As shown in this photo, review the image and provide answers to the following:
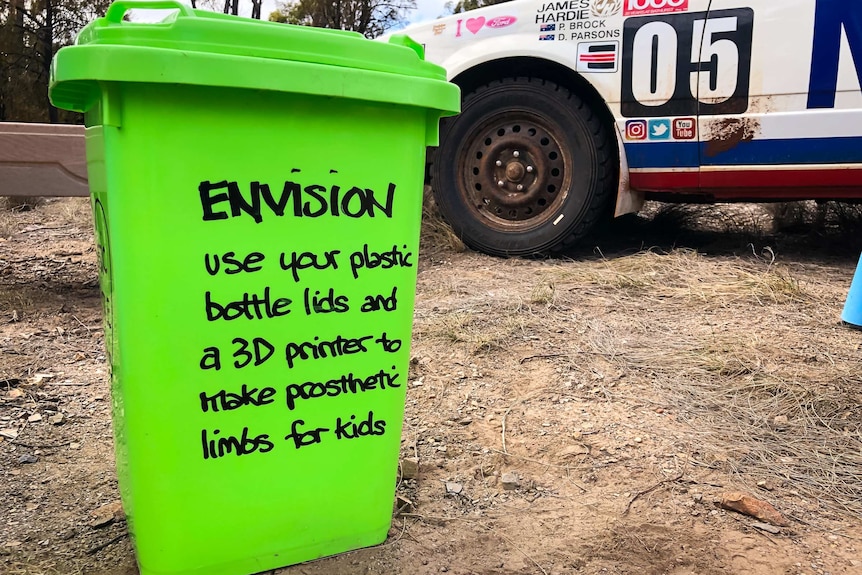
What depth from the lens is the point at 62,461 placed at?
73.2 inches

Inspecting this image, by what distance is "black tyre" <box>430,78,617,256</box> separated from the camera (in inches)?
144

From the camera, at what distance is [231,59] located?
1.10 meters

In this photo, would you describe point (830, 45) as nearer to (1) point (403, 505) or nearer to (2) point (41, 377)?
(1) point (403, 505)

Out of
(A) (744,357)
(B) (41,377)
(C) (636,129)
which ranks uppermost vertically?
(C) (636,129)

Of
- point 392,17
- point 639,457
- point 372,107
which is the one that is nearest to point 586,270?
point 639,457

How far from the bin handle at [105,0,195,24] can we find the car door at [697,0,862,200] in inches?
114

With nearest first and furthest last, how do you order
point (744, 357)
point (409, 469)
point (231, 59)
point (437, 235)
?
point (231, 59), point (409, 469), point (744, 357), point (437, 235)

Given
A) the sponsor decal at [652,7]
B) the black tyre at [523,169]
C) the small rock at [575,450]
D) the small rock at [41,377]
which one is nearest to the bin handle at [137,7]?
the small rock at [575,450]

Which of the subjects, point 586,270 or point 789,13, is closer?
point 789,13

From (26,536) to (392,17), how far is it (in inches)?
501

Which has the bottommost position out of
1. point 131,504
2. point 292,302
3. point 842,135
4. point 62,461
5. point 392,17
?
point 62,461

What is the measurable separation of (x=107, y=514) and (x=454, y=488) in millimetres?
799

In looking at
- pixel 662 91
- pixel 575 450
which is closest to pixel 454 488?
pixel 575 450

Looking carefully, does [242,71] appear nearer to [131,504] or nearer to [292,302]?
[292,302]
